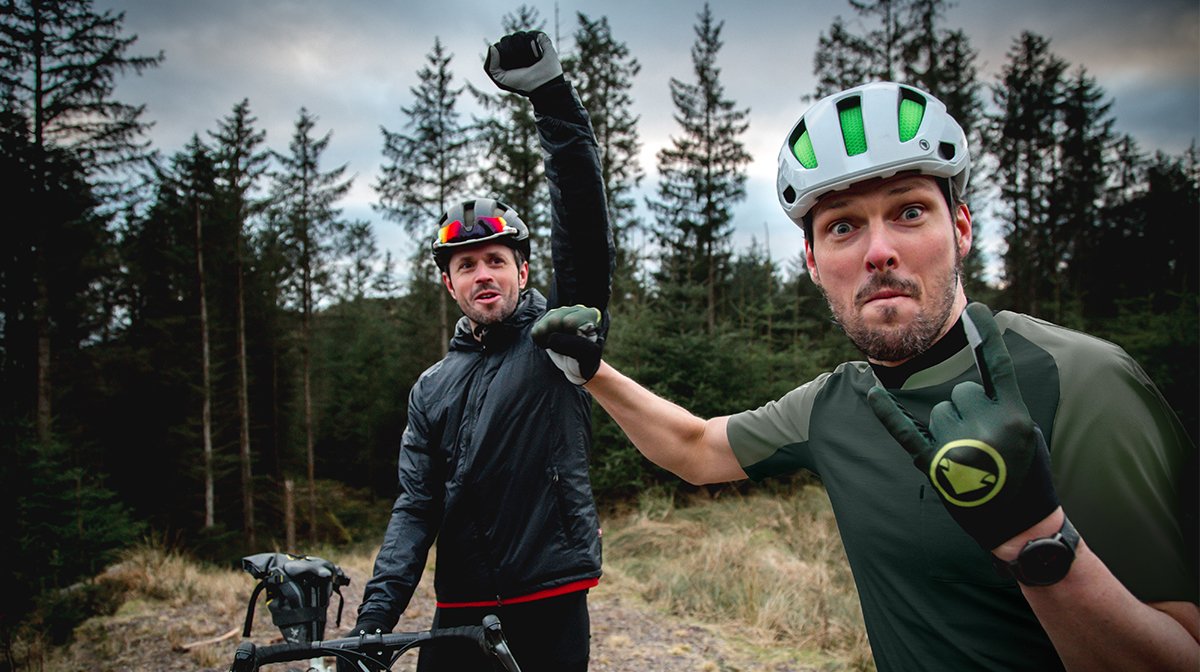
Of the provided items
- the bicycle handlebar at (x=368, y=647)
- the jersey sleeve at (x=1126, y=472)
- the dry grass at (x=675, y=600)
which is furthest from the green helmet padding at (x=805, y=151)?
the dry grass at (x=675, y=600)

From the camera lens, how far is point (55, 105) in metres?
12.1

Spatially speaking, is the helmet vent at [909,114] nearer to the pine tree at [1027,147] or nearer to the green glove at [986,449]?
the green glove at [986,449]

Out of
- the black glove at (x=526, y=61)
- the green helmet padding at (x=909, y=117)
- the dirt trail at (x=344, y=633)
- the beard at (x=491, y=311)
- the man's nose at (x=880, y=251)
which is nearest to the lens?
the man's nose at (x=880, y=251)

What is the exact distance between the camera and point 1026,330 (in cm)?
128

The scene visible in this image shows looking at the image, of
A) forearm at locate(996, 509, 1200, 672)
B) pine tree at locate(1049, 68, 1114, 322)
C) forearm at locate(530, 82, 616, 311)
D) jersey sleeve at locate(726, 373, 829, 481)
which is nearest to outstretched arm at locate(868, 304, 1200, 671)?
forearm at locate(996, 509, 1200, 672)

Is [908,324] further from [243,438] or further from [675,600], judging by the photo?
[243,438]

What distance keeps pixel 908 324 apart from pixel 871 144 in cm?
45

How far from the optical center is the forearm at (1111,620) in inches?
36.2

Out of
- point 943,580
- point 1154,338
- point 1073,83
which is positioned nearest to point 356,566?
point 943,580

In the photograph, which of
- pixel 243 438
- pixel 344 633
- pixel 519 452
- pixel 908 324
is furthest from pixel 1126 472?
pixel 243 438

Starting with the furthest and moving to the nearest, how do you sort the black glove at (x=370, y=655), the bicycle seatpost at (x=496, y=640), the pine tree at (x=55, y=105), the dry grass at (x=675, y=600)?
the pine tree at (x=55, y=105), the dry grass at (x=675, y=600), the black glove at (x=370, y=655), the bicycle seatpost at (x=496, y=640)

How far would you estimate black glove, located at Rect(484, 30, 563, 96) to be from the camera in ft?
7.29

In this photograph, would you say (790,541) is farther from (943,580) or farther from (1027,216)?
(1027,216)

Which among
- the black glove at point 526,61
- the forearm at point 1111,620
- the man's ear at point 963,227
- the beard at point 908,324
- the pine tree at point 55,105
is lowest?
the forearm at point 1111,620
